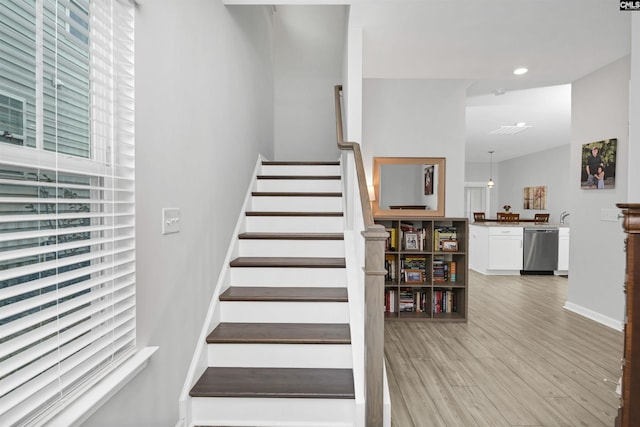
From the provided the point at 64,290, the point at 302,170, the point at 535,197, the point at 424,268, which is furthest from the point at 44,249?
the point at 535,197

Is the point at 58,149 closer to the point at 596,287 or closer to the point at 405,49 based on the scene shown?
the point at 405,49

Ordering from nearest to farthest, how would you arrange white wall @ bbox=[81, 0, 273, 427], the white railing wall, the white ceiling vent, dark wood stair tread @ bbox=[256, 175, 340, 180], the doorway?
white wall @ bbox=[81, 0, 273, 427], the white railing wall, dark wood stair tread @ bbox=[256, 175, 340, 180], the white ceiling vent, the doorway

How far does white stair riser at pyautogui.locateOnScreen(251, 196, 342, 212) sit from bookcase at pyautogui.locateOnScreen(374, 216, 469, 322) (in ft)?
2.76

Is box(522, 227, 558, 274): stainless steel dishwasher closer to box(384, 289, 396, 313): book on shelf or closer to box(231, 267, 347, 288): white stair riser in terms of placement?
box(384, 289, 396, 313): book on shelf

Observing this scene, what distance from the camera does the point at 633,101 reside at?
2320mm

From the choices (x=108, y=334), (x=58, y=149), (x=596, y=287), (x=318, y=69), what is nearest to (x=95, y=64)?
(x=58, y=149)

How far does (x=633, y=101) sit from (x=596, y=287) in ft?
7.78

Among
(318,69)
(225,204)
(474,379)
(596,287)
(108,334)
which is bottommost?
(474,379)

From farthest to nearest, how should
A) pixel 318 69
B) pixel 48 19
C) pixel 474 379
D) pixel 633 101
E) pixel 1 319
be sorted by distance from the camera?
pixel 318 69
pixel 474 379
pixel 633 101
pixel 48 19
pixel 1 319

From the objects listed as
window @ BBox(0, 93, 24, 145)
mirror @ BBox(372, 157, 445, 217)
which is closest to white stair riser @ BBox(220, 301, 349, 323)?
window @ BBox(0, 93, 24, 145)

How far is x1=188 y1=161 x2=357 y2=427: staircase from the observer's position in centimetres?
190

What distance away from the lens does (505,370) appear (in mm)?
2697

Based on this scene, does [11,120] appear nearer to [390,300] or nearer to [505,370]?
[505,370]

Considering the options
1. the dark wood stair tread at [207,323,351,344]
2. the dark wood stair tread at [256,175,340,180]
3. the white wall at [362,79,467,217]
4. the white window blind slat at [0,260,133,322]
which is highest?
the white wall at [362,79,467,217]
